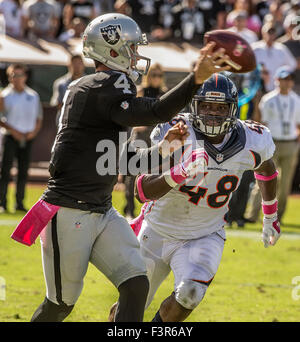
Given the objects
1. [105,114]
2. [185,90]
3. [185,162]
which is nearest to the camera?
[185,90]

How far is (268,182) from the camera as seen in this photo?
4.74 metres

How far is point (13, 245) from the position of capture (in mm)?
7926

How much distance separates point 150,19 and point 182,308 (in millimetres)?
9424

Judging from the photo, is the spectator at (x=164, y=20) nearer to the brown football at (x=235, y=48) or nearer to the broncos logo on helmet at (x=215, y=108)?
the broncos logo on helmet at (x=215, y=108)

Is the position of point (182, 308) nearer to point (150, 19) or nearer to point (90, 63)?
point (90, 63)

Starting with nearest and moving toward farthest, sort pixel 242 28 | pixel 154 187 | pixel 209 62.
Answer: pixel 209 62 < pixel 154 187 < pixel 242 28

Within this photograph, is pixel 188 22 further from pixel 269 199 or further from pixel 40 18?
pixel 269 199

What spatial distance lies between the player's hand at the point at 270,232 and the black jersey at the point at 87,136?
3.78 feet

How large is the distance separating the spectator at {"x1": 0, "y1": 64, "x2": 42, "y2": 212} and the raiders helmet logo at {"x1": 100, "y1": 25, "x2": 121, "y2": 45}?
5919 millimetres

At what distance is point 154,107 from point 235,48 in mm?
529

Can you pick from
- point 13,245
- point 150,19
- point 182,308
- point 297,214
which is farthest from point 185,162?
point 150,19

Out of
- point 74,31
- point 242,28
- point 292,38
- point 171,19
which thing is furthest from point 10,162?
point 292,38

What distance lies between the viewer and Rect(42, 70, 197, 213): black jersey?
12.4 ft

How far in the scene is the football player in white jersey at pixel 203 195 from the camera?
4395 millimetres
